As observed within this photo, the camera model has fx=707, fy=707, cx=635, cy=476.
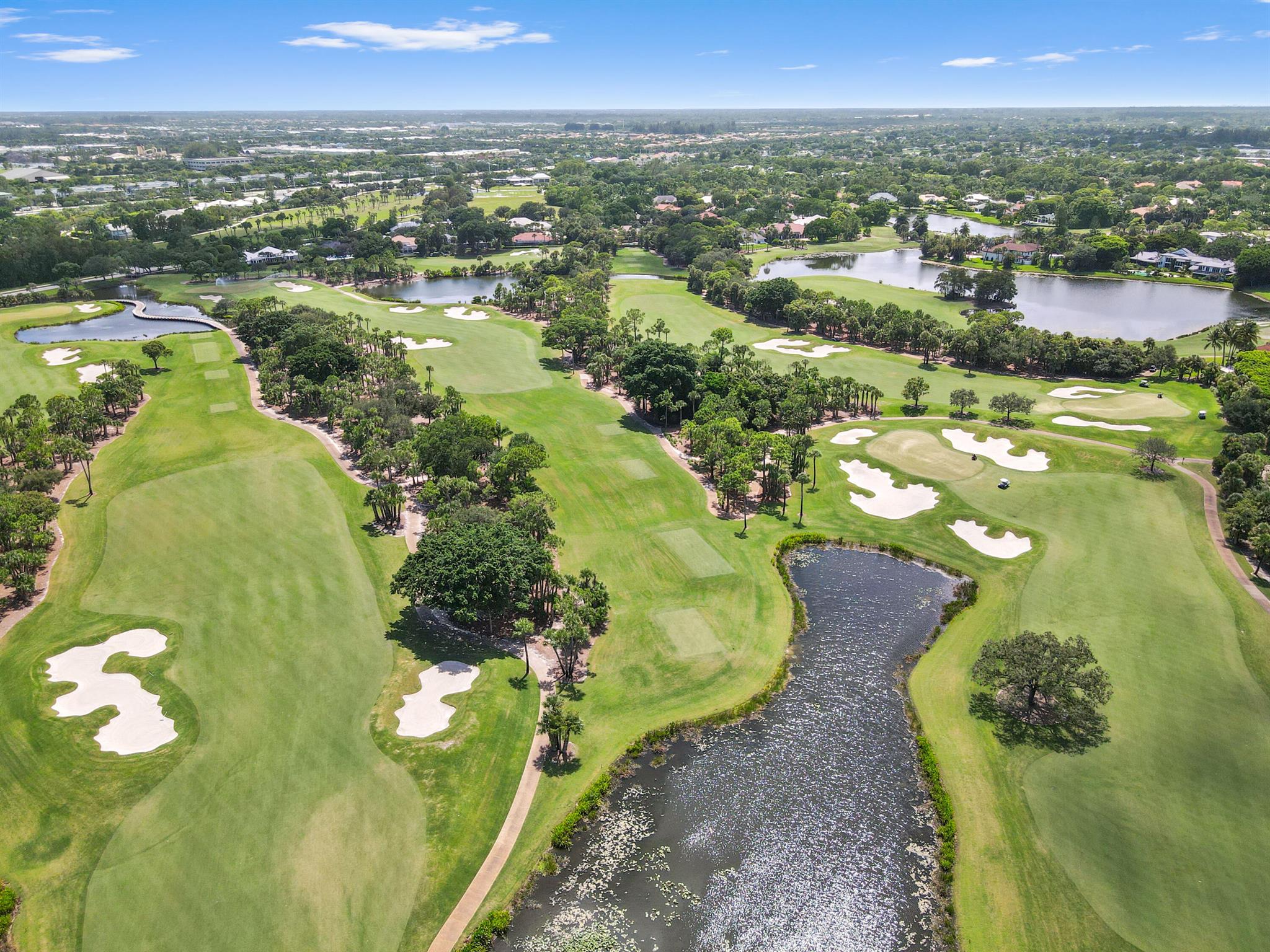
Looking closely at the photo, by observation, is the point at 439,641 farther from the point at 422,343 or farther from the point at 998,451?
the point at 422,343

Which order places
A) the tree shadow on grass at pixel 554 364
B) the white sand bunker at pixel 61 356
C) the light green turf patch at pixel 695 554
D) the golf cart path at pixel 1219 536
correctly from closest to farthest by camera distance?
the golf cart path at pixel 1219 536 < the light green turf patch at pixel 695 554 < the white sand bunker at pixel 61 356 < the tree shadow on grass at pixel 554 364

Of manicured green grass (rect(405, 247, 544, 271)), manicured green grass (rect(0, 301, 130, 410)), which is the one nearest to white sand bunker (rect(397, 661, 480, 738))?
manicured green grass (rect(0, 301, 130, 410))

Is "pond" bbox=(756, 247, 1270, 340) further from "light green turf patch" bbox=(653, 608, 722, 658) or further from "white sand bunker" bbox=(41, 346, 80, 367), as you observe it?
"white sand bunker" bbox=(41, 346, 80, 367)

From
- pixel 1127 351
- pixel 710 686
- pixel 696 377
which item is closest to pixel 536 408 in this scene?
pixel 696 377

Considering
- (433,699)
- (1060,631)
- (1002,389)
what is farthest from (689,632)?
(1002,389)

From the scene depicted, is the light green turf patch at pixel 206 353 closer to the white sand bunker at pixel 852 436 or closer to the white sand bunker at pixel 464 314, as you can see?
the white sand bunker at pixel 464 314

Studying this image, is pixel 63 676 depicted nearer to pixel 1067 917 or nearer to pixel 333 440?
pixel 333 440

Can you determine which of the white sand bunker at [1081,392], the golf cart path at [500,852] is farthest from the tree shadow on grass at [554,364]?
the golf cart path at [500,852]
